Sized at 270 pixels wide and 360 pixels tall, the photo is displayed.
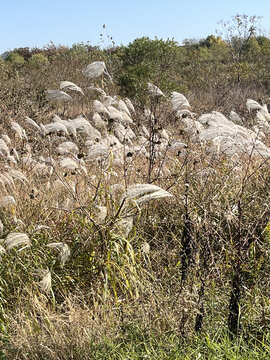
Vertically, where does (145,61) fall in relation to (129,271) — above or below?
above

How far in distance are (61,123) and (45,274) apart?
66.0 inches

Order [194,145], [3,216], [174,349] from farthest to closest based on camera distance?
1. [194,145]
2. [3,216]
3. [174,349]

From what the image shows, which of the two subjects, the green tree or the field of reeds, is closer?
the field of reeds

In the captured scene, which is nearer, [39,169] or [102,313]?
[102,313]

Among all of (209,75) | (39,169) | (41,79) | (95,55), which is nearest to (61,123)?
(39,169)

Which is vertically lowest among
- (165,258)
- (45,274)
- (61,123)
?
(165,258)

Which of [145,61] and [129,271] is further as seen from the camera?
[145,61]

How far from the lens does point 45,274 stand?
3207mm

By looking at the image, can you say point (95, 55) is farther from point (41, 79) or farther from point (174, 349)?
point (174, 349)

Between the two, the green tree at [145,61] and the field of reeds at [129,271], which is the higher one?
the green tree at [145,61]

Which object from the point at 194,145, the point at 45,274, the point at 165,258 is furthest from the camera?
the point at 194,145

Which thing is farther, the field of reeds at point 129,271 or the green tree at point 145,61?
the green tree at point 145,61

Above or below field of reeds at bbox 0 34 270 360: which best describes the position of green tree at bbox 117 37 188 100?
above

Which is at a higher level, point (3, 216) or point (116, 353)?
point (3, 216)
